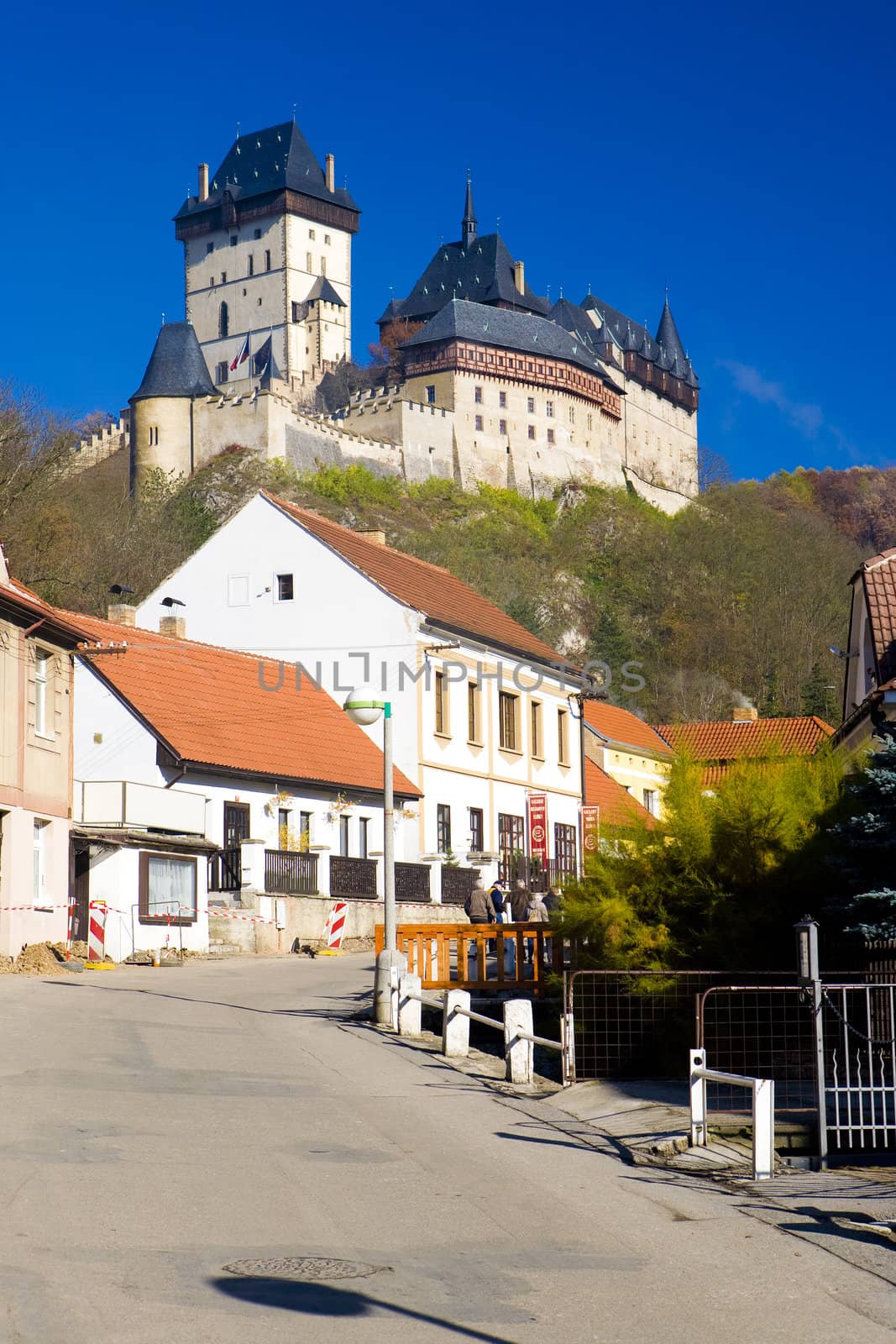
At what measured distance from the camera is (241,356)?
482 ft

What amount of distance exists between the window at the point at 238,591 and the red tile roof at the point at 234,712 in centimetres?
263

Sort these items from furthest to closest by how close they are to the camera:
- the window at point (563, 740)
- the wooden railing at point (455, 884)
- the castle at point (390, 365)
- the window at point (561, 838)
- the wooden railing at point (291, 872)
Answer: the castle at point (390, 365) < the window at point (563, 740) < the window at point (561, 838) < the wooden railing at point (455, 884) < the wooden railing at point (291, 872)

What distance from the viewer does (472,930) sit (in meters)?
20.3

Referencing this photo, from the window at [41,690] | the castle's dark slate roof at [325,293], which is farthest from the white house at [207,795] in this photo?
the castle's dark slate roof at [325,293]

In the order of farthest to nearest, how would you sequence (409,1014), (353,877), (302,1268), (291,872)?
(353,877) < (291,872) < (409,1014) < (302,1268)

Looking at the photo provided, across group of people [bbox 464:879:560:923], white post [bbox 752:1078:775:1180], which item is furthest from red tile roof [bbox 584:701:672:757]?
white post [bbox 752:1078:775:1180]

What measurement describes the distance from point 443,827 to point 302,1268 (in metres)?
36.1

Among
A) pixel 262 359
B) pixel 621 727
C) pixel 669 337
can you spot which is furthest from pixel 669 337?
pixel 621 727

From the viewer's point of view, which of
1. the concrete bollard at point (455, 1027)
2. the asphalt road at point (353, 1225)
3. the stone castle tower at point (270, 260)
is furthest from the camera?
the stone castle tower at point (270, 260)

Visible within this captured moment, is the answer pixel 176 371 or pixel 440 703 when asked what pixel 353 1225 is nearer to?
pixel 440 703

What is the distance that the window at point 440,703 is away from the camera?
43.4m

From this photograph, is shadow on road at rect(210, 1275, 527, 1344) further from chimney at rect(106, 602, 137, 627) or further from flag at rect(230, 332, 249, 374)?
flag at rect(230, 332, 249, 374)

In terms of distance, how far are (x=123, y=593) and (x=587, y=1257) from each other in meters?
55.2

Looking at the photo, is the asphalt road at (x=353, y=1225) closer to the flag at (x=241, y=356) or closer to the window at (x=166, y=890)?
the window at (x=166, y=890)
